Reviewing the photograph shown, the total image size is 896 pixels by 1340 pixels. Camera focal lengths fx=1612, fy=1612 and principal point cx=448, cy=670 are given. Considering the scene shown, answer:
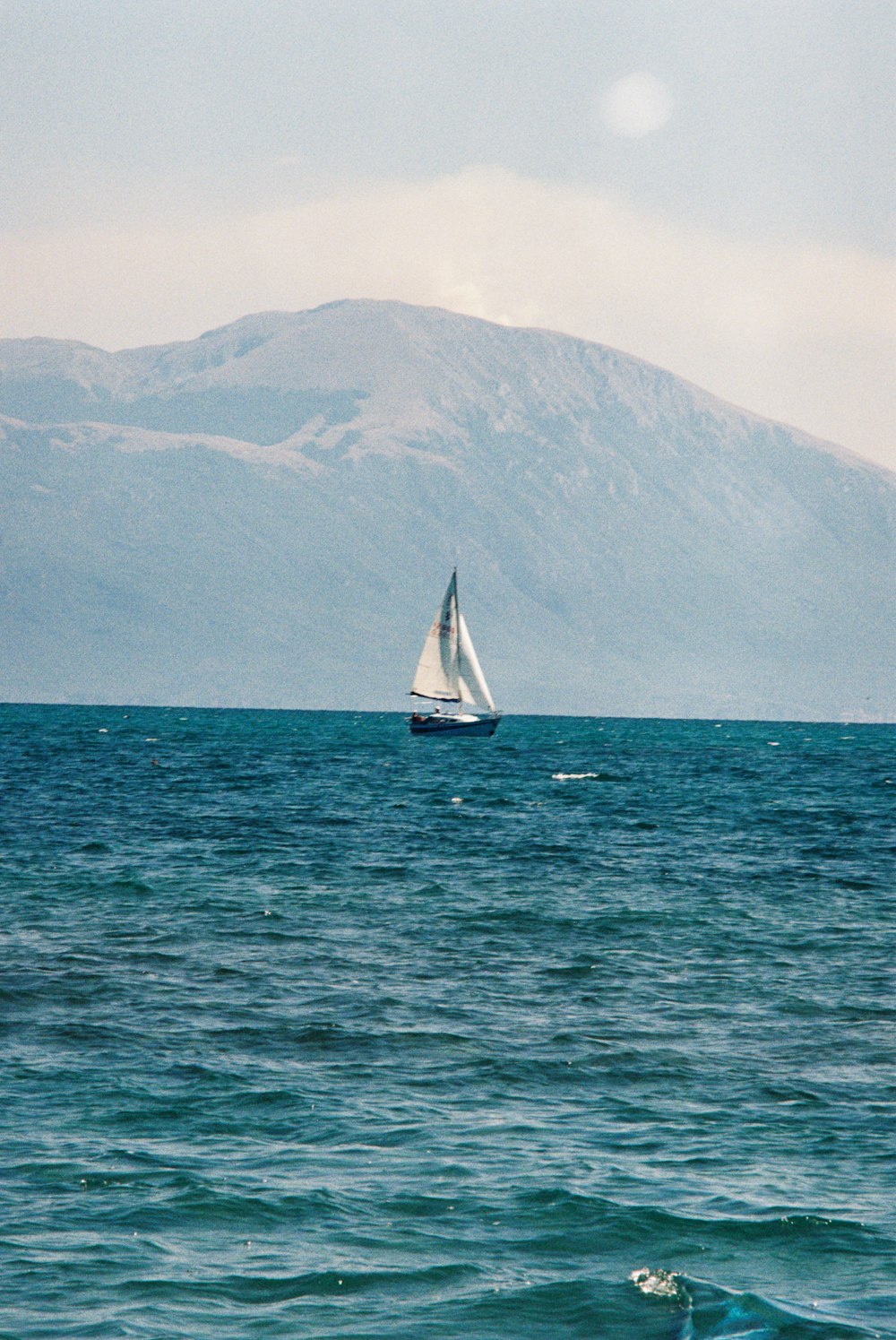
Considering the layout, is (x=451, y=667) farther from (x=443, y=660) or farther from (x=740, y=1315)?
(x=740, y=1315)

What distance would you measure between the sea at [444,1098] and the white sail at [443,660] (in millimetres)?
98064

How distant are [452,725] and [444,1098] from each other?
5504 inches

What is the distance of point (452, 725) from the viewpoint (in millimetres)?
160875

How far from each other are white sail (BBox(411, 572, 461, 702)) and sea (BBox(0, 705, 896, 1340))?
98.1 m

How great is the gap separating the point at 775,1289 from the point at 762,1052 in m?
9.12

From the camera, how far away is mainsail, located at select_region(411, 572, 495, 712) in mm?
148625

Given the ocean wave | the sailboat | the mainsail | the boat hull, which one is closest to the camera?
the ocean wave

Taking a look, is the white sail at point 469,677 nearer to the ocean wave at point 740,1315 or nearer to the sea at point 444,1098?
the sea at point 444,1098

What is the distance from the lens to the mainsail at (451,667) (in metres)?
149

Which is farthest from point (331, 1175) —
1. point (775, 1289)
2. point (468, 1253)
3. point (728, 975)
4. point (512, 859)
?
point (512, 859)

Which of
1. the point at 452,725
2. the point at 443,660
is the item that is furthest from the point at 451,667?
the point at 452,725

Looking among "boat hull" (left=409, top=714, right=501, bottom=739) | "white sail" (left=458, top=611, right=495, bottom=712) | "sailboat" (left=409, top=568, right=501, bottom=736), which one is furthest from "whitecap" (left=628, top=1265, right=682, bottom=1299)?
"boat hull" (left=409, top=714, right=501, bottom=739)

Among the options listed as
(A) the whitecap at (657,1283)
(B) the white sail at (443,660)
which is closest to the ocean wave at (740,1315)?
(A) the whitecap at (657,1283)

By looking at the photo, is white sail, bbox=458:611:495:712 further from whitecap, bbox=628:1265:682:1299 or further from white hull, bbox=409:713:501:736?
whitecap, bbox=628:1265:682:1299
